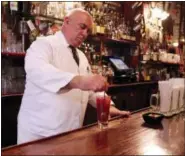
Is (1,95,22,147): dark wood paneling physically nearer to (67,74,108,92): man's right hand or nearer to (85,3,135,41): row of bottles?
(67,74,108,92): man's right hand

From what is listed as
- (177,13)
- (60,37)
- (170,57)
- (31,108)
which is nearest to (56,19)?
(60,37)

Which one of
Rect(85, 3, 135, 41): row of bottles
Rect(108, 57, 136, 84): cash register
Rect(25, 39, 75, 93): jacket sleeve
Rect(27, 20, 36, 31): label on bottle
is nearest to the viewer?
Rect(25, 39, 75, 93): jacket sleeve

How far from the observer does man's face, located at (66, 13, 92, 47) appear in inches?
78.1

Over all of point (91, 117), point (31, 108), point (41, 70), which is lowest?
point (91, 117)

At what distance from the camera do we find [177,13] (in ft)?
23.7

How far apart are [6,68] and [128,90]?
7.01 ft

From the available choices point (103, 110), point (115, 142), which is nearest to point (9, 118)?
point (103, 110)

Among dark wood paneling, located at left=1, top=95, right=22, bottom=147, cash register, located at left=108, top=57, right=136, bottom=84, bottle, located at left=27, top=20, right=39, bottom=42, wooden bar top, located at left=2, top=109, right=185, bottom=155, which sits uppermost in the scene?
bottle, located at left=27, top=20, right=39, bottom=42

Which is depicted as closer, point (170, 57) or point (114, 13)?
point (114, 13)

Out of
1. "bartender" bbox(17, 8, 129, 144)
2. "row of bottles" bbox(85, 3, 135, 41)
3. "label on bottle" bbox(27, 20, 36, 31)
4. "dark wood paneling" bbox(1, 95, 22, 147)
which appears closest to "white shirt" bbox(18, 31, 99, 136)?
"bartender" bbox(17, 8, 129, 144)

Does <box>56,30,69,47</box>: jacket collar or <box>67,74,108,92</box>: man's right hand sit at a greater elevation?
<box>56,30,69,47</box>: jacket collar

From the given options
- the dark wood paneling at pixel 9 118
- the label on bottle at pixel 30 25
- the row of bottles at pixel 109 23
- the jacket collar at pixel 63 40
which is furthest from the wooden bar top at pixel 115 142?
the row of bottles at pixel 109 23

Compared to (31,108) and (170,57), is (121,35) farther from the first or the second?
(31,108)

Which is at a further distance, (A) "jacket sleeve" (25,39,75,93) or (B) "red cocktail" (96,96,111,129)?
(A) "jacket sleeve" (25,39,75,93)
